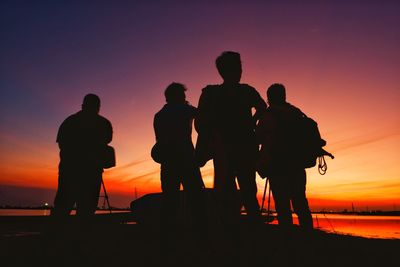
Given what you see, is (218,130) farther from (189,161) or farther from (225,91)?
(189,161)

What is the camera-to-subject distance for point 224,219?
3020mm

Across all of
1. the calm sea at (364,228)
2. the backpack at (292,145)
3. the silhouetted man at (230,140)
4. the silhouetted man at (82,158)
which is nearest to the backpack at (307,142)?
the backpack at (292,145)

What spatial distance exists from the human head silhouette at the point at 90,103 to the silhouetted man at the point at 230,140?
248cm

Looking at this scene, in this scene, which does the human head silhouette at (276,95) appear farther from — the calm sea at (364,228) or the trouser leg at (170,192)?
the calm sea at (364,228)

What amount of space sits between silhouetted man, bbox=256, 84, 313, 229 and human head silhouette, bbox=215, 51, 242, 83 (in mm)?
976

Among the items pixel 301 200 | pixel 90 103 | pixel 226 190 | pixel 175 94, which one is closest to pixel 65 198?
pixel 90 103

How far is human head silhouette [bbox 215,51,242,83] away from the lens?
11.1ft

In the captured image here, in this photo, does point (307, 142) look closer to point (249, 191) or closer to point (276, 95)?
point (276, 95)

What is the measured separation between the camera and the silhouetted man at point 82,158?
4668mm

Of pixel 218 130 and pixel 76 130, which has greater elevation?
pixel 76 130

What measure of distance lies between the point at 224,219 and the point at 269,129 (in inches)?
62.7

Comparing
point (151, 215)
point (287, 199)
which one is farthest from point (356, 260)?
point (151, 215)

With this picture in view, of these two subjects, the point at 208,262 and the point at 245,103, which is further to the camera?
the point at 208,262

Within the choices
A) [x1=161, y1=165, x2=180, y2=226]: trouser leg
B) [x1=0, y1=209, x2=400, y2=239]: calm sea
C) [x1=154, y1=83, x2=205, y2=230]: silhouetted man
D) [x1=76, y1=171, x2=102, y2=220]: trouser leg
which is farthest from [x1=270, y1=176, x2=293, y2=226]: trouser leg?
[x1=0, y1=209, x2=400, y2=239]: calm sea
